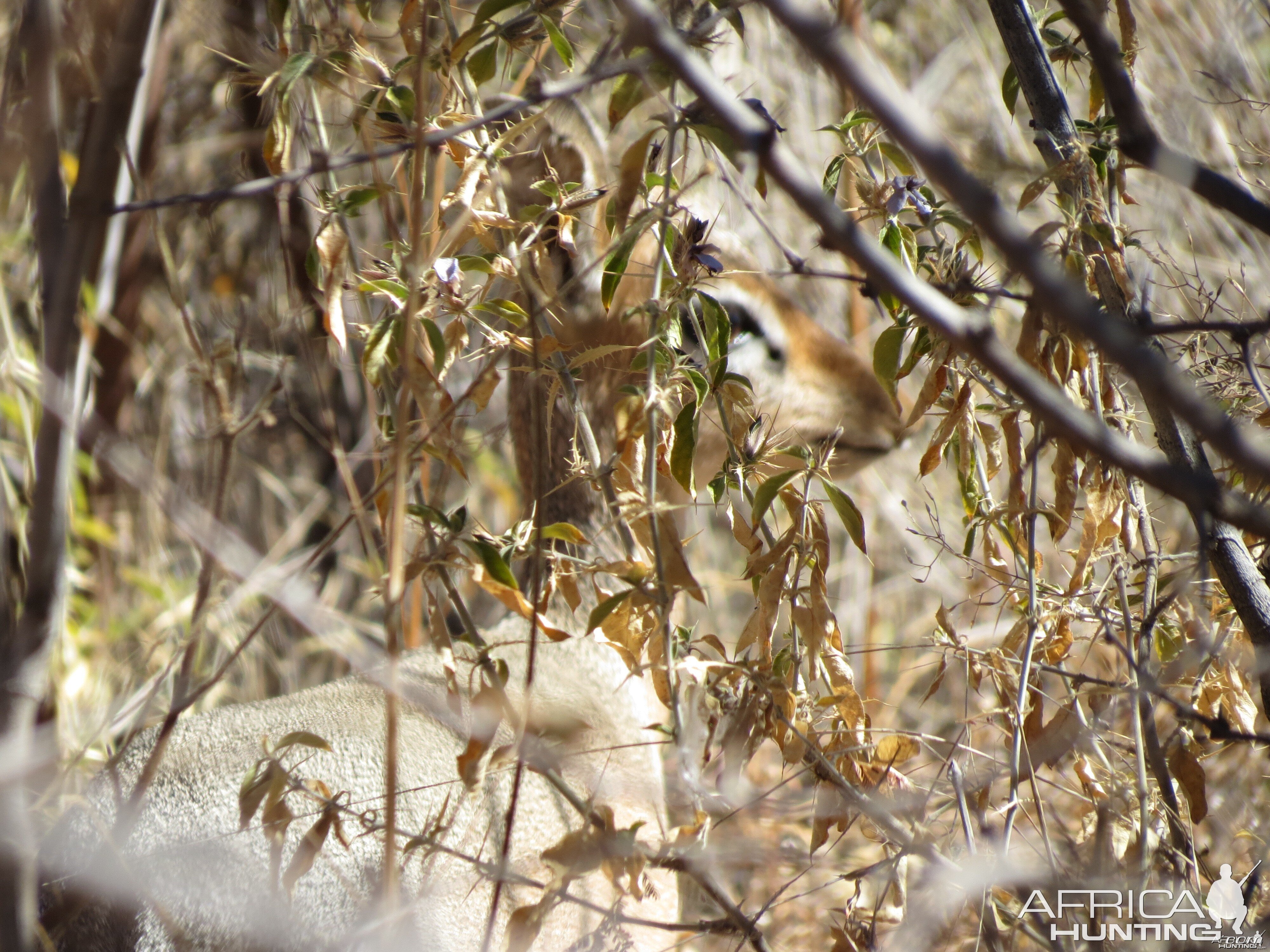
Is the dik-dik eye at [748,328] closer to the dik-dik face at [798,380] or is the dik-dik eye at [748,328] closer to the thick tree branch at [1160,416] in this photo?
the dik-dik face at [798,380]

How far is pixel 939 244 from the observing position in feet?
3.46

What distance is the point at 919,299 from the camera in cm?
51

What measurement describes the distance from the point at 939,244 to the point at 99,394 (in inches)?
91.8

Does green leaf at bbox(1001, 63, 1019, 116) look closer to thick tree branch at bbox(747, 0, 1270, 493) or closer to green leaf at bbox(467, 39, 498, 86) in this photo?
green leaf at bbox(467, 39, 498, 86)

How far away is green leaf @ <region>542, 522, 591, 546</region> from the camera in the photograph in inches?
37.4

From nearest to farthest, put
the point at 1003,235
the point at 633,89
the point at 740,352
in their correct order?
1. the point at 1003,235
2. the point at 633,89
3. the point at 740,352

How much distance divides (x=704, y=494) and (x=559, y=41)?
78.3 inches

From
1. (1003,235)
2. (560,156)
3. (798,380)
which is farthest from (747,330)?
(1003,235)

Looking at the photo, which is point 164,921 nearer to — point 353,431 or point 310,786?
point 310,786

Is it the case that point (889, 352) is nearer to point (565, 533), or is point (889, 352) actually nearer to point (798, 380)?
point (565, 533)

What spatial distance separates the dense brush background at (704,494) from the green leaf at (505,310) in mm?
242

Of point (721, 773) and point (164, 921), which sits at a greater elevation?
point (721, 773)

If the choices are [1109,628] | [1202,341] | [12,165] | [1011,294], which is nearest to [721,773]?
[1109,628]

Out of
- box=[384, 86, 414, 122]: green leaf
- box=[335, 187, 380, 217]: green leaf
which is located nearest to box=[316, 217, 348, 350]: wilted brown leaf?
box=[335, 187, 380, 217]: green leaf
